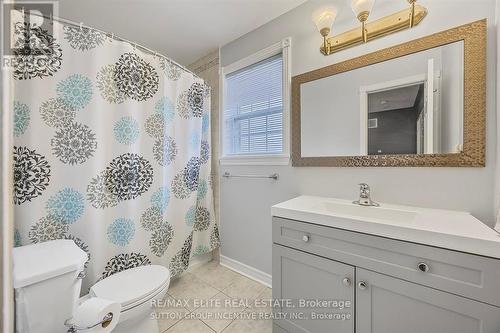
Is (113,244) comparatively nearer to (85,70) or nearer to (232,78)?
(85,70)

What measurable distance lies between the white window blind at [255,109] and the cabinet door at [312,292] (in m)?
0.93

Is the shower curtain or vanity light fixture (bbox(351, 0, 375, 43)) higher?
vanity light fixture (bbox(351, 0, 375, 43))

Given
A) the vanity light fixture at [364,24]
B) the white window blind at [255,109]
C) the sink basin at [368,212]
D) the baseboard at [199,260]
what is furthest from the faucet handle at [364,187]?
the baseboard at [199,260]

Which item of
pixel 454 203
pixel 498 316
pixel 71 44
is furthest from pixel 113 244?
pixel 454 203

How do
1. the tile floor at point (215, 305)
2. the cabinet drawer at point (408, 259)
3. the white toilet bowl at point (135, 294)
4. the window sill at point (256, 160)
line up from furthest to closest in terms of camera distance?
the window sill at point (256, 160) < the tile floor at point (215, 305) < the white toilet bowl at point (135, 294) < the cabinet drawer at point (408, 259)

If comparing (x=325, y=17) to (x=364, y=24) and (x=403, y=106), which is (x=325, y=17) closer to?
(x=364, y=24)

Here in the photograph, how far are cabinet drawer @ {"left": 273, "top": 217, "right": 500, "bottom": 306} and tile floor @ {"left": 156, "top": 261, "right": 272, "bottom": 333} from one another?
76cm

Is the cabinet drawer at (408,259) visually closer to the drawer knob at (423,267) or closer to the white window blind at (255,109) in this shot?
the drawer knob at (423,267)

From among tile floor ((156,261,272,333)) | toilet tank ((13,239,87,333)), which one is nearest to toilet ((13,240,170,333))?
toilet tank ((13,239,87,333))

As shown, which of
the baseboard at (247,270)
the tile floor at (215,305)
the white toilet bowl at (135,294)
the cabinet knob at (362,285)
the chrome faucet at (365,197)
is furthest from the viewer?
the baseboard at (247,270)

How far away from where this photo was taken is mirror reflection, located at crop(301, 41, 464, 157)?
44.2 inches

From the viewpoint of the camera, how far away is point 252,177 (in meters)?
1.97

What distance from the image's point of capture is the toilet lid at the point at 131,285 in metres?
1.12

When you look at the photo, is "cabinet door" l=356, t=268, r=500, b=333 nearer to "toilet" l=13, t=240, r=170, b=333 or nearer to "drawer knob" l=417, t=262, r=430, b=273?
"drawer knob" l=417, t=262, r=430, b=273
